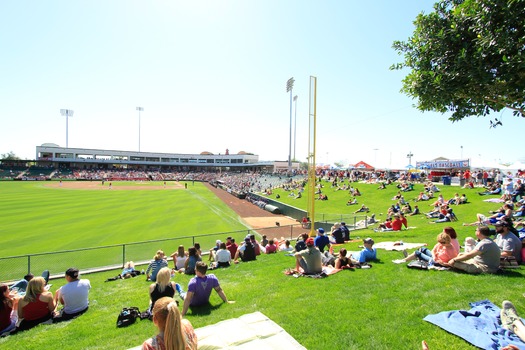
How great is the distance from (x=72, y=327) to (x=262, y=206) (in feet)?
97.3

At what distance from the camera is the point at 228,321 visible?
4.99 meters

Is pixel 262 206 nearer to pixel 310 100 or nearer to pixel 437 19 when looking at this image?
pixel 310 100

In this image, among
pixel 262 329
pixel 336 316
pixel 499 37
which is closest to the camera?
pixel 262 329

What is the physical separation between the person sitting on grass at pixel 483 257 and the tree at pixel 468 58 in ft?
10.1

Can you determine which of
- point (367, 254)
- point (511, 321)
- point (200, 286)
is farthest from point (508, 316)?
point (200, 286)

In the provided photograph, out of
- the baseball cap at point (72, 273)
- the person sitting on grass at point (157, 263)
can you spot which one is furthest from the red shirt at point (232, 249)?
the baseball cap at point (72, 273)

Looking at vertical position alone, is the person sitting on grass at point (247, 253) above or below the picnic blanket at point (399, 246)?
below

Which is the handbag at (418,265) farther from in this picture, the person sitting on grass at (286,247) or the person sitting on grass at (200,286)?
the person sitting on grass at (286,247)

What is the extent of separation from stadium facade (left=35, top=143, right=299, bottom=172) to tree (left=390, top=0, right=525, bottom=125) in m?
98.5

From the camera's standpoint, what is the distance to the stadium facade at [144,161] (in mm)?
101562

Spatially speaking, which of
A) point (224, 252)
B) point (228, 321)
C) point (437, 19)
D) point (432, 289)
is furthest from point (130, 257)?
point (437, 19)

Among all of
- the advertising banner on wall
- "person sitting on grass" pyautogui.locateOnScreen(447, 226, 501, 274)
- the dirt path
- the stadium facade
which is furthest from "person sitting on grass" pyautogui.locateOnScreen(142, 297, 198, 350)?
the stadium facade

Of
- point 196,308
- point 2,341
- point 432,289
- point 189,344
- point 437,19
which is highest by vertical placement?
point 437,19

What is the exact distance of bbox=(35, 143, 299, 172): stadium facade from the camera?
333 feet
